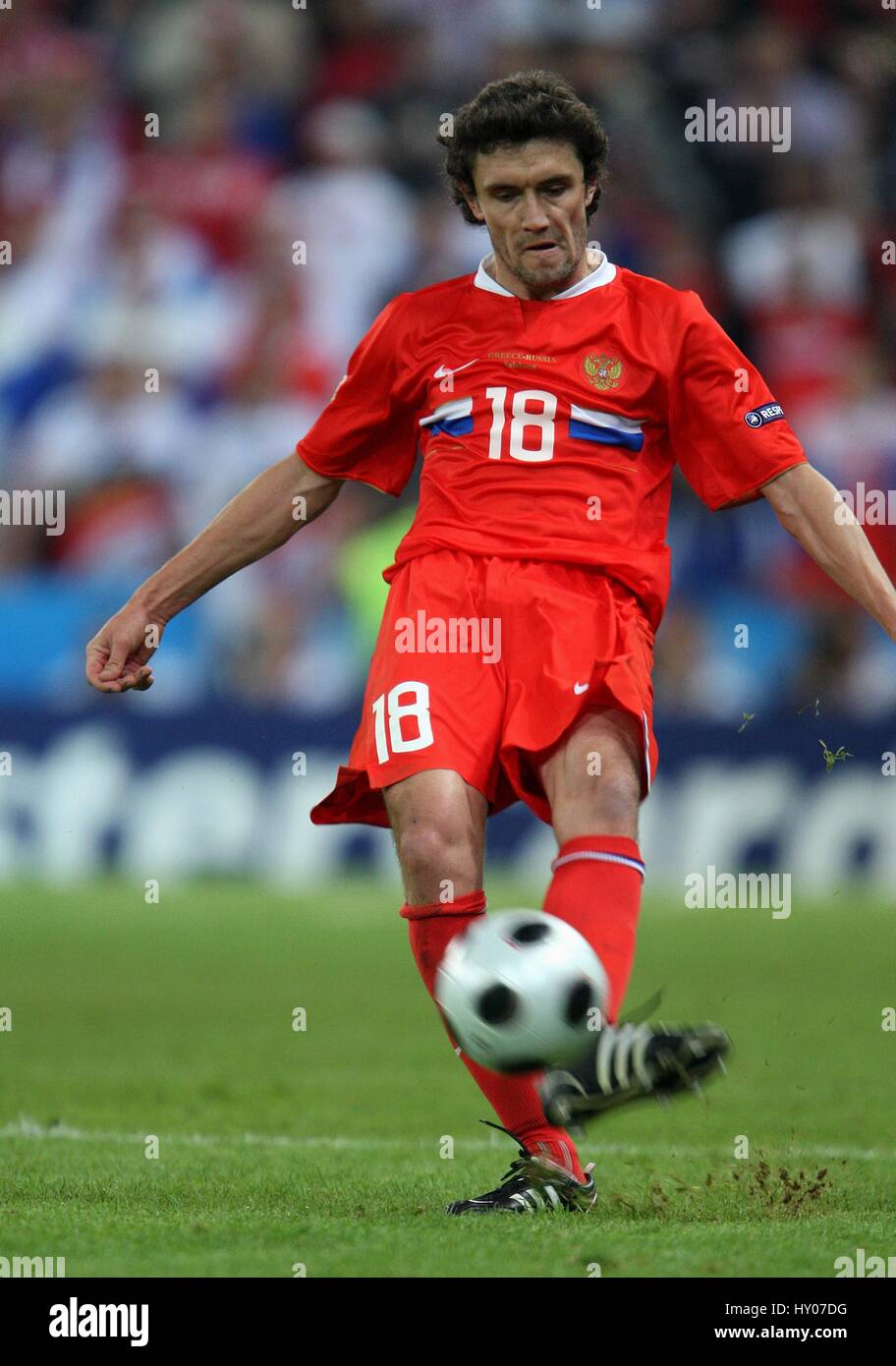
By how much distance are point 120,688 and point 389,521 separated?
26.1 ft

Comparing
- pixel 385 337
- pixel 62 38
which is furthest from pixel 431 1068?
pixel 62 38

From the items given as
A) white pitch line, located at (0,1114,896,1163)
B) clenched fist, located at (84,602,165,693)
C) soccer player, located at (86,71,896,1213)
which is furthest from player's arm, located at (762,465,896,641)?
white pitch line, located at (0,1114,896,1163)

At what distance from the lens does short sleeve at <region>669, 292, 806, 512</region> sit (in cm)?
425

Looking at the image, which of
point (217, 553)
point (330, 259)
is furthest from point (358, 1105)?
point (330, 259)

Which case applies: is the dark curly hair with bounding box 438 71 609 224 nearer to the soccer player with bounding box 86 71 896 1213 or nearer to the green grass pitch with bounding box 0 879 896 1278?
the soccer player with bounding box 86 71 896 1213

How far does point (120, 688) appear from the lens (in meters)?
4.64

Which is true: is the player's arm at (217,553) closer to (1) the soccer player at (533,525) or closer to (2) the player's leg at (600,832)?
(1) the soccer player at (533,525)

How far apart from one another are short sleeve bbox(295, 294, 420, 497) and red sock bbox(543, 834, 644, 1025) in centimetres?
100

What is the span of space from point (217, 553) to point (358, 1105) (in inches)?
86.2

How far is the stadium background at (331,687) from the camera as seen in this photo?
4.62 metres

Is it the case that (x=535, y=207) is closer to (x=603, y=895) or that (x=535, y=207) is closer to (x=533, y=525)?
(x=533, y=525)

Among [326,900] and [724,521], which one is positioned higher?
[724,521]

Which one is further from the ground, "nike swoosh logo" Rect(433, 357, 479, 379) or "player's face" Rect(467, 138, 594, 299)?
"player's face" Rect(467, 138, 594, 299)
